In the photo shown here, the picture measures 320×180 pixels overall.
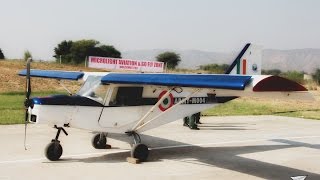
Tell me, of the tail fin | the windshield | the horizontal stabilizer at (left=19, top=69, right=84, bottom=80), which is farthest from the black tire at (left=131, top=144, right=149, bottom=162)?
the tail fin

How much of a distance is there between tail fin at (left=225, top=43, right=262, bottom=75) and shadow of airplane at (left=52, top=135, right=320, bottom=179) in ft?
8.72

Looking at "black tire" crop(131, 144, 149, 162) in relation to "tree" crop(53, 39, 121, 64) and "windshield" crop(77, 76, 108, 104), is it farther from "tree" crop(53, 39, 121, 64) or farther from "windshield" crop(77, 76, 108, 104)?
"tree" crop(53, 39, 121, 64)

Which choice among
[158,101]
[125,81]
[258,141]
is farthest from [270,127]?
[125,81]

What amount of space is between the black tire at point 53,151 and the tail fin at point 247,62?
6.69 m

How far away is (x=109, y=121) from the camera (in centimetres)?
1100

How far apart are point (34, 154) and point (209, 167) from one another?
4.62 m

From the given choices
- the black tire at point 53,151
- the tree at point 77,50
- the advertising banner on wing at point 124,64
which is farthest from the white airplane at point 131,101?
the tree at point 77,50

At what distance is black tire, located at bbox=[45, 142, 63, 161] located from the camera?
10.8m

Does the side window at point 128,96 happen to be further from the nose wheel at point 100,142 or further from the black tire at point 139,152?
the nose wheel at point 100,142

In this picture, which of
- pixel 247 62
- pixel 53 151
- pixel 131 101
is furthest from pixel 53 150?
pixel 247 62

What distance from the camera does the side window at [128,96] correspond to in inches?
440

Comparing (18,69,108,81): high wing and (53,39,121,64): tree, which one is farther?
(53,39,121,64): tree

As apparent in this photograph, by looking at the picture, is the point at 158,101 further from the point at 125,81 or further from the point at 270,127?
the point at 270,127

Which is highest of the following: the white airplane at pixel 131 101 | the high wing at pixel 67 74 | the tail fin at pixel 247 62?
the tail fin at pixel 247 62
